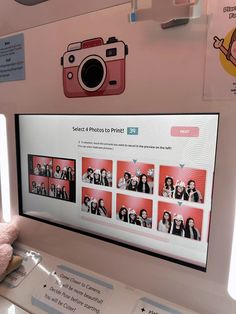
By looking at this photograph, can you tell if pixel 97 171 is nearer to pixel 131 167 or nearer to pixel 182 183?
pixel 131 167

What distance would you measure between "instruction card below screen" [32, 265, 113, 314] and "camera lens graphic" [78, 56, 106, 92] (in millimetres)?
673

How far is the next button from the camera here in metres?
0.67

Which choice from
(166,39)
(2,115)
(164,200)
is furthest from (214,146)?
(2,115)

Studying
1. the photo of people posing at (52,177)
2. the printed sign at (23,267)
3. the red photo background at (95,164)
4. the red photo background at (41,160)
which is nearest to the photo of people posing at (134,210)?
the red photo background at (95,164)

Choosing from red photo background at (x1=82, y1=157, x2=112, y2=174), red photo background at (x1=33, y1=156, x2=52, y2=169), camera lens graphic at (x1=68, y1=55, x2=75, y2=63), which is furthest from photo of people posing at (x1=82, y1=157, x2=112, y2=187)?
camera lens graphic at (x1=68, y1=55, x2=75, y2=63)

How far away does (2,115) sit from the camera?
3.50ft

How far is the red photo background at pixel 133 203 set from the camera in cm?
77

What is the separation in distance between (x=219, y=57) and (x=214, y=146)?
0.22 meters

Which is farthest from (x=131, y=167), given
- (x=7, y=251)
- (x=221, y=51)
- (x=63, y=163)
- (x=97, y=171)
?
(x=7, y=251)

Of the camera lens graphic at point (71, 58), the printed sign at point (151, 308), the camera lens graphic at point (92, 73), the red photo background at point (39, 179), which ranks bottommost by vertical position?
the printed sign at point (151, 308)

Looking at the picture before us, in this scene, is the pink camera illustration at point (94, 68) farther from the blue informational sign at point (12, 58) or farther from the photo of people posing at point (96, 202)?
the photo of people posing at point (96, 202)

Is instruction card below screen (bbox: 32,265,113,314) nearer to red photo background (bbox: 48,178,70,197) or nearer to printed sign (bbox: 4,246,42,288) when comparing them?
printed sign (bbox: 4,246,42,288)

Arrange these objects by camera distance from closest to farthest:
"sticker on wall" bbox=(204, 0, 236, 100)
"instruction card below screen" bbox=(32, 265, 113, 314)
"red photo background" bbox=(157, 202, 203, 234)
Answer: "sticker on wall" bbox=(204, 0, 236, 100), "red photo background" bbox=(157, 202, 203, 234), "instruction card below screen" bbox=(32, 265, 113, 314)

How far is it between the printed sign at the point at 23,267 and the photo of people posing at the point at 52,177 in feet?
0.88
